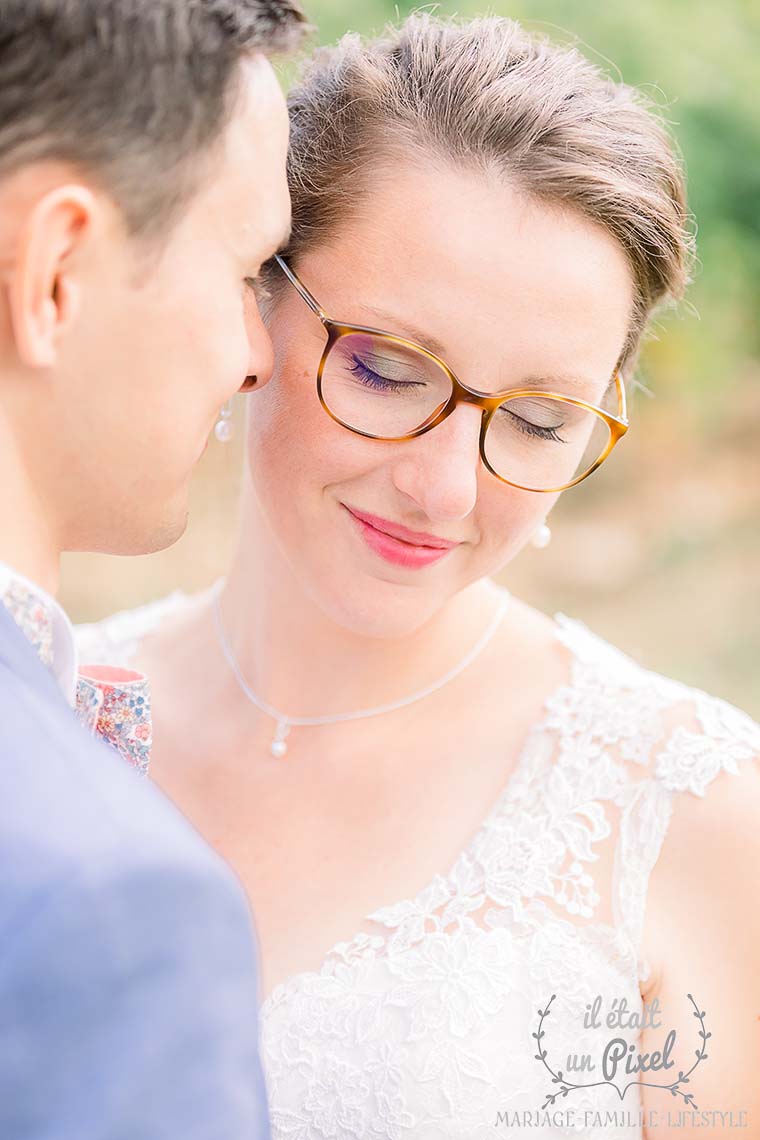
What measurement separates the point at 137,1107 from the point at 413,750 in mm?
1463

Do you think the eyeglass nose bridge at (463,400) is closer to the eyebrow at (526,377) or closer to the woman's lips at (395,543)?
the eyebrow at (526,377)

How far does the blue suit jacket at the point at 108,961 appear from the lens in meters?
1.12

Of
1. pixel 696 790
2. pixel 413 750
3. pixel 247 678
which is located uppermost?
pixel 696 790

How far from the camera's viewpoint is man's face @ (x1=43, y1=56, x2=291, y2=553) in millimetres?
1443

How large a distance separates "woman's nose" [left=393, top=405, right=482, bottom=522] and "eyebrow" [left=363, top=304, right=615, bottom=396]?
0.10 m

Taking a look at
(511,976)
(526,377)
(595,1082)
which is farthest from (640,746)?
(526,377)

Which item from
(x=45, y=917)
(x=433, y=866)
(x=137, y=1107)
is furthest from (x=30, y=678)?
(x=433, y=866)

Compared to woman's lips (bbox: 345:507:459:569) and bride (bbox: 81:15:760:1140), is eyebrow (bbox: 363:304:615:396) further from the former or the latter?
woman's lips (bbox: 345:507:459:569)

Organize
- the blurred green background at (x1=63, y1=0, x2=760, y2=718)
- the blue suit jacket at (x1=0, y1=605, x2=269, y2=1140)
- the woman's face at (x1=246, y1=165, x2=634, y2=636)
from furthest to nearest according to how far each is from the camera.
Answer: the blurred green background at (x1=63, y1=0, x2=760, y2=718) → the woman's face at (x1=246, y1=165, x2=634, y2=636) → the blue suit jacket at (x1=0, y1=605, x2=269, y2=1140)

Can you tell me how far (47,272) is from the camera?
1365 millimetres

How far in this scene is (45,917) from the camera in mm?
1117

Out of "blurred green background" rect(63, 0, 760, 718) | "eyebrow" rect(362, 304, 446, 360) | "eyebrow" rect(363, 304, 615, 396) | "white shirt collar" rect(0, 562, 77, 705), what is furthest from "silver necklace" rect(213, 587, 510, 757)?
"blurred green background" rect(63, 0, 760, 718)

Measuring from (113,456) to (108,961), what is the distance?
0.63 metres

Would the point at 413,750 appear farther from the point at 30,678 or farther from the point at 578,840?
the point at 30,678
